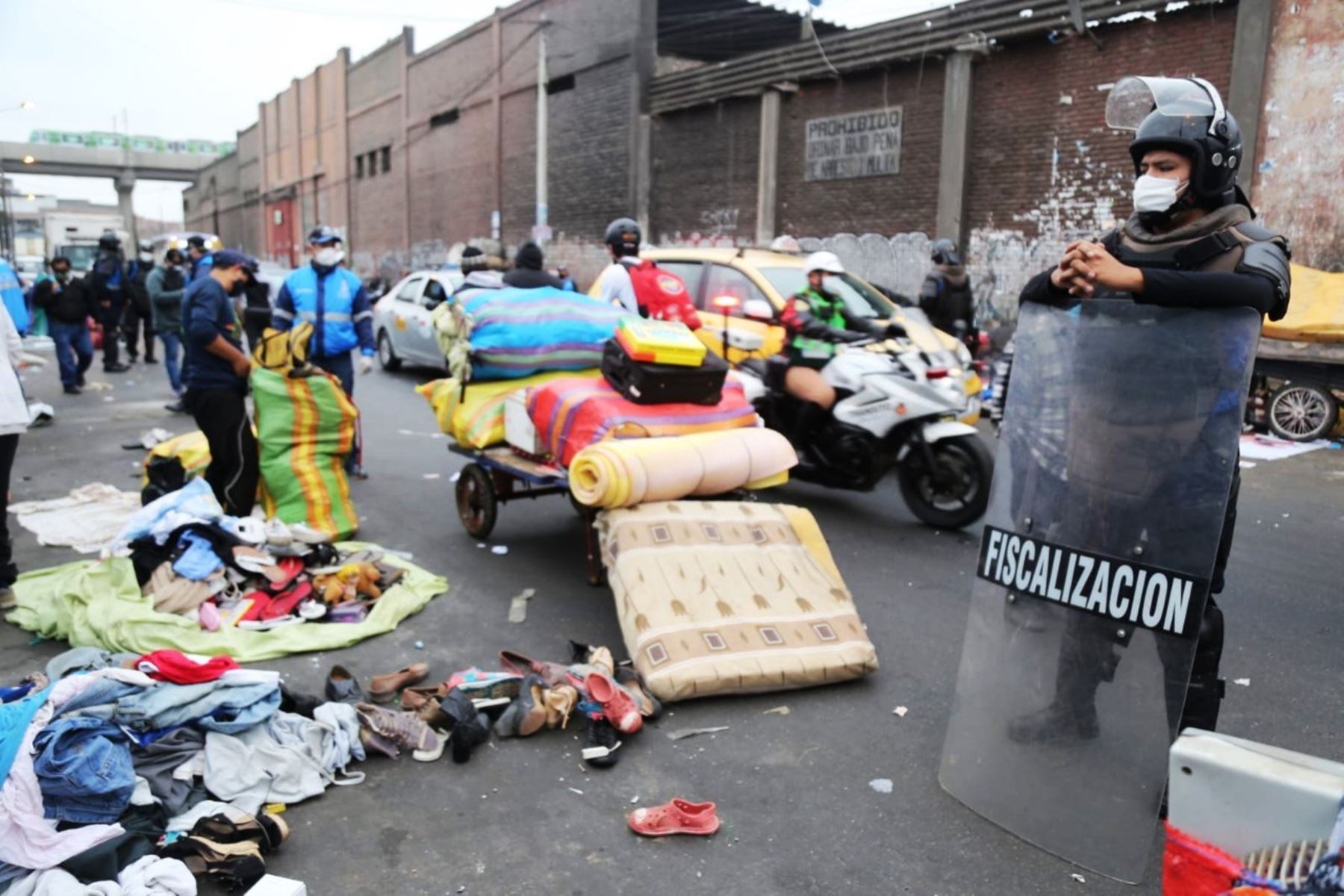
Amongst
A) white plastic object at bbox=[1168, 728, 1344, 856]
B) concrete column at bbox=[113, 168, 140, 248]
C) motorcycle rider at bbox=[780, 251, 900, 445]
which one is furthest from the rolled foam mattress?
concrete column at bbox=[113, 168, 140, 248]

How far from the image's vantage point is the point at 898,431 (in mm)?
7172

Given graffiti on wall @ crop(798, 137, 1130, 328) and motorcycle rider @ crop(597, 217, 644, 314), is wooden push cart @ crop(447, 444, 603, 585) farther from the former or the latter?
graffiti on wall @ crop(798, 137, 1130, 328)

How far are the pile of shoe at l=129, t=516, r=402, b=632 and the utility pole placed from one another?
19.7m

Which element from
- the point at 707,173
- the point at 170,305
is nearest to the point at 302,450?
the point at 170,305

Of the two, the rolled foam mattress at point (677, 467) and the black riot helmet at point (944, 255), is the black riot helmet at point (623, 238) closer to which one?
the rolled foam mattress at point (677, 467)

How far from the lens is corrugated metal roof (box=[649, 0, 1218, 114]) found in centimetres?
1401

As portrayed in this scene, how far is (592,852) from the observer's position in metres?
3.24

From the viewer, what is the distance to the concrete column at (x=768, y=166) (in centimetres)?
1888

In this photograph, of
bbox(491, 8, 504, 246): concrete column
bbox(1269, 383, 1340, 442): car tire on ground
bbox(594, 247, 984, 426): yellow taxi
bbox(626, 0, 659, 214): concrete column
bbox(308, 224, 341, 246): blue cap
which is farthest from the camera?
bbox(491, 8, 504, 246): concrete column

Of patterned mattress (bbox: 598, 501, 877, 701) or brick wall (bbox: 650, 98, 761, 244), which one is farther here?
brick wall (bbox: 650, 98, 761, 244)

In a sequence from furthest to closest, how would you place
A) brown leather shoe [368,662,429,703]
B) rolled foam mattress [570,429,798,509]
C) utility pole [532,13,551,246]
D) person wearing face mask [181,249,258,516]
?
utility pole [532,13,551,246] < person wearing face mask [181,249,258,516] < rolled foam mattress [570,429,798,509] < brown leather shoe [368,662,429,703]

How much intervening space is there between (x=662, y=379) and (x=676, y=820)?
2.97 metres

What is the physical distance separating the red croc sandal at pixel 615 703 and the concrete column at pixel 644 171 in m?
19.2

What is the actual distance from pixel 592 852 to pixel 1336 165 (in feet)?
39.8
